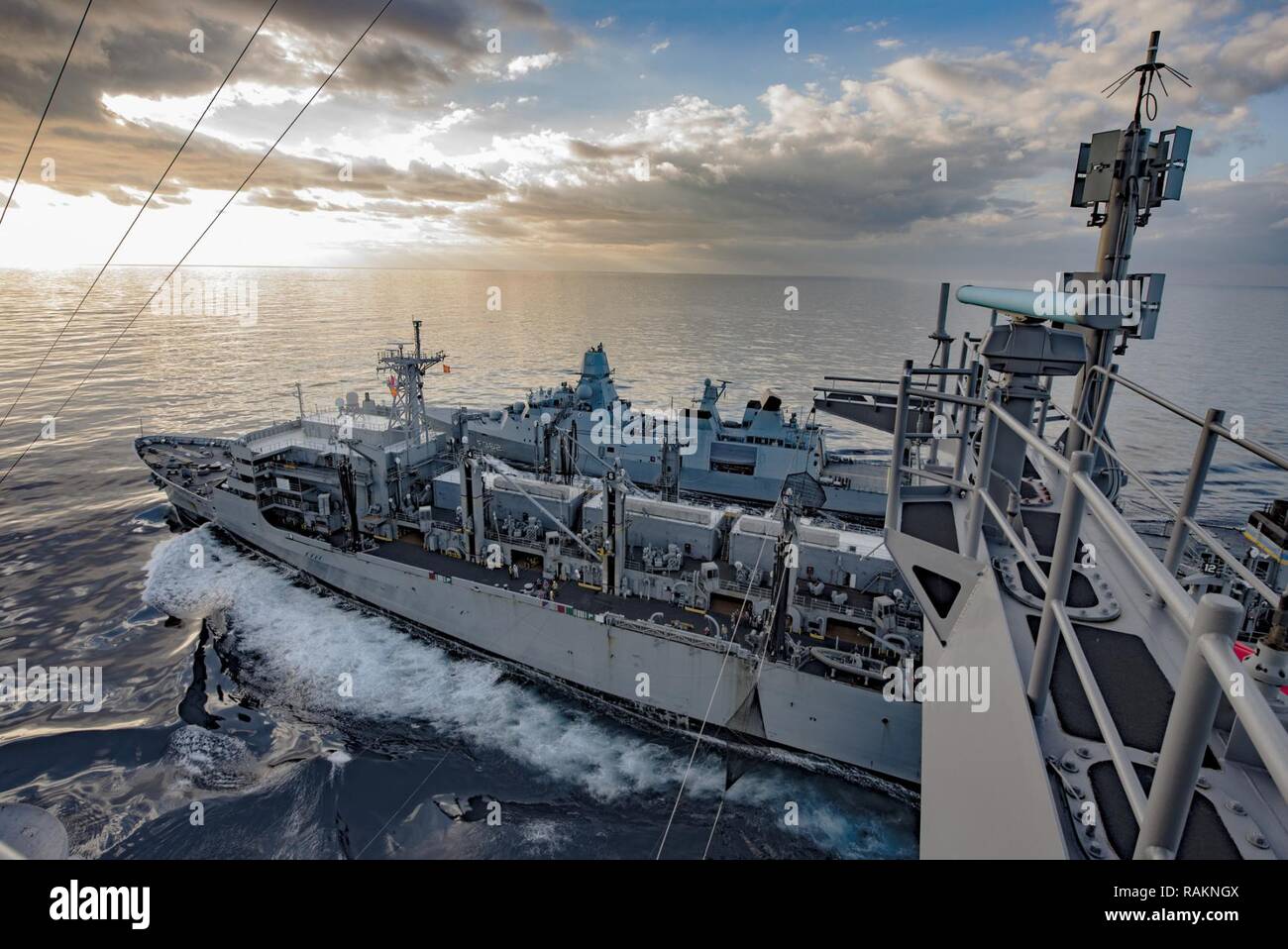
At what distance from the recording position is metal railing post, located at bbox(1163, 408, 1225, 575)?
156 inches

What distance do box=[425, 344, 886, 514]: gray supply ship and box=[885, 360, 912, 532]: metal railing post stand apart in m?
19.4

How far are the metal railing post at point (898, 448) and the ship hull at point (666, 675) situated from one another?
1017 centimetres

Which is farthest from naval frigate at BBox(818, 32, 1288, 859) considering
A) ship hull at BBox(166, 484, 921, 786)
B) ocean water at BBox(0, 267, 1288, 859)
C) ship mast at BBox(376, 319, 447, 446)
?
ship mast at BBox(376, 319, 447, 446)

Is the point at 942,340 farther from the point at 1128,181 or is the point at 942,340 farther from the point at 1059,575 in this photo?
the point at 1059,575

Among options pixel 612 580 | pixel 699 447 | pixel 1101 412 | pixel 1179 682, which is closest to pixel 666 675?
pixel 612 580

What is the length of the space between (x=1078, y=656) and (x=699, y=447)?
86.9 feet

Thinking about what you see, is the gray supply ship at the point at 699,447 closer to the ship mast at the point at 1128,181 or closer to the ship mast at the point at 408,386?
the ship mast at the point at 408,386

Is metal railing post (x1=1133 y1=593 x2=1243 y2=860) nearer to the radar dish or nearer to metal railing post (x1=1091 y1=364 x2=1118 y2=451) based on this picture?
metal railing post (x1=1091 y1=364 x2=1118 y2=451)

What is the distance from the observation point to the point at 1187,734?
67.1 inches
